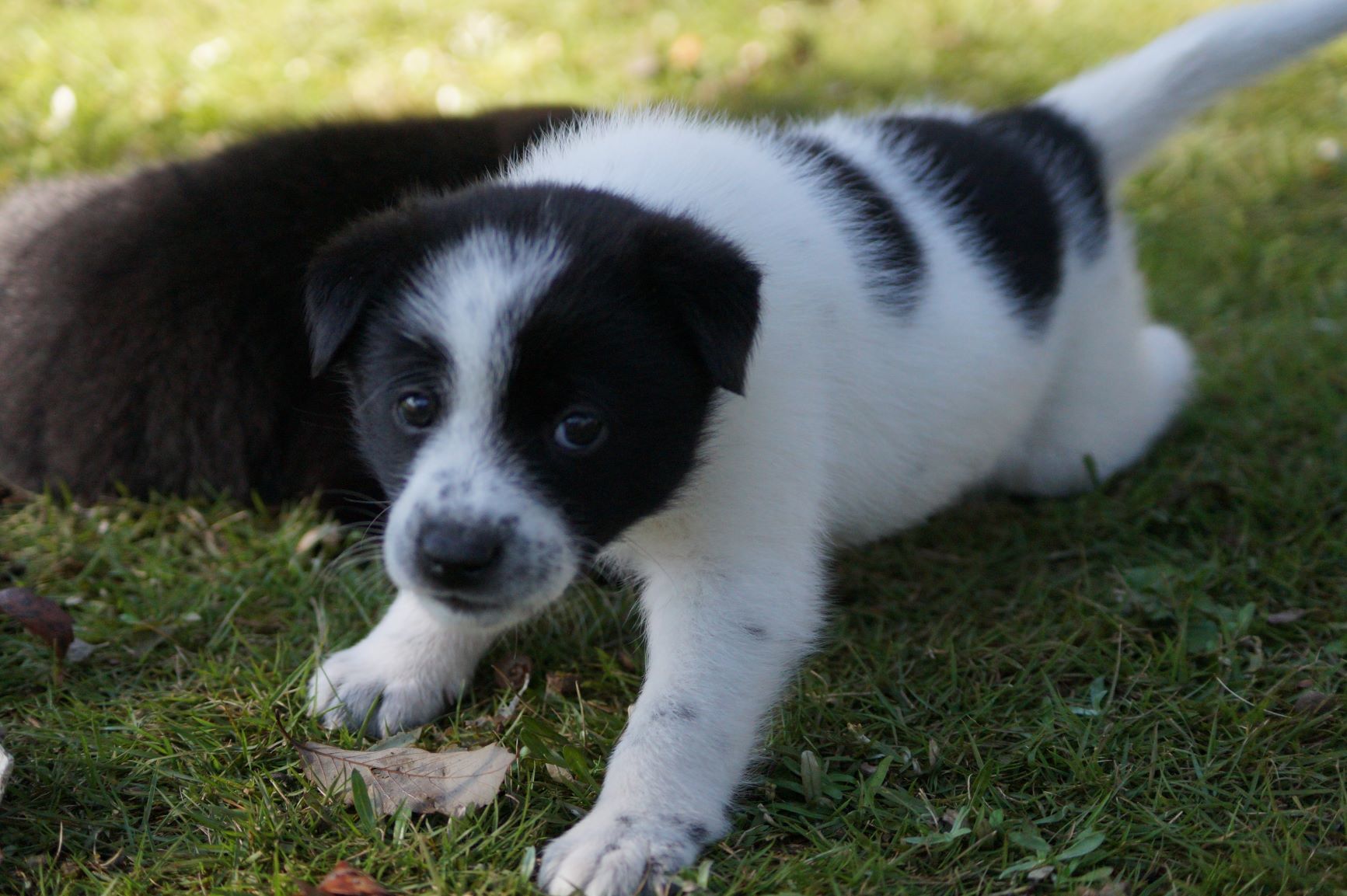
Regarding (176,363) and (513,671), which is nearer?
(513,671)

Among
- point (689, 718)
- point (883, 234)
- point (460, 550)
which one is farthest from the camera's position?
point (883, 234)

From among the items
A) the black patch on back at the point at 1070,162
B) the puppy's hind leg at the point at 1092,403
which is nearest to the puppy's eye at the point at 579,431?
the puppy's hind leg at the point at 1092,403

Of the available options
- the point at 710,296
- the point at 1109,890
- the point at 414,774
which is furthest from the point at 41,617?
the point at 1109,890

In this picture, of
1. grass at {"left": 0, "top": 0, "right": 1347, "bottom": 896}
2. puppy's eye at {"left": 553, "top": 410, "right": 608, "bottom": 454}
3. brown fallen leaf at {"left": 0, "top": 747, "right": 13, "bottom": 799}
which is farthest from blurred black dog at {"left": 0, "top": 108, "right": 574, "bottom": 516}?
puppy's eye at {"left": 553, "top": 410, "right": 608, "bottom": 454}

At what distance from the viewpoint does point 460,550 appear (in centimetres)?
206

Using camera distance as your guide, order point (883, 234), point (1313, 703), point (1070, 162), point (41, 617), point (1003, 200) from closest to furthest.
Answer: point (1313, 703) → point (41, 617) → point (883, 234) → point (1003, 200) → point (1070, 162)

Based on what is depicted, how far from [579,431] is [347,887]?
83 centimetres

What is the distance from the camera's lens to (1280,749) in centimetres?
245

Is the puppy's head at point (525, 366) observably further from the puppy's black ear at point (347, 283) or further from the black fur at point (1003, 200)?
the black fur at point (1003, 200)

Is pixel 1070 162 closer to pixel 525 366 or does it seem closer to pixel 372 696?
pixel 525 366

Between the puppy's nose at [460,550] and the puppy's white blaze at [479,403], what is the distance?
0.06ft

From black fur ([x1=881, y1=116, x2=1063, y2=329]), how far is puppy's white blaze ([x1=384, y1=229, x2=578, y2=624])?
1396 mm

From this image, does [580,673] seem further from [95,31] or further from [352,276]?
[95,31]

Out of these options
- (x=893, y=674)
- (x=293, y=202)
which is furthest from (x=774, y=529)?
(x=293, y=202)
